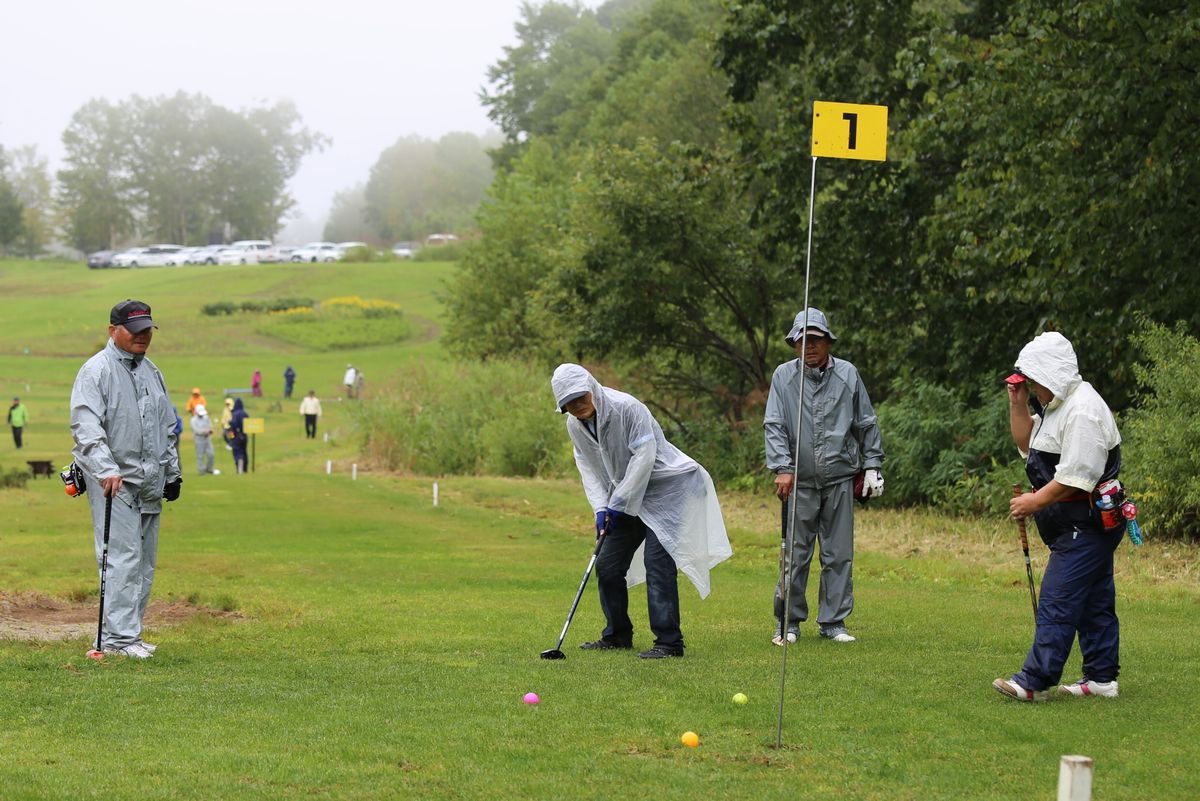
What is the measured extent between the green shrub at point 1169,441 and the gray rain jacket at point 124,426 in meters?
11.3

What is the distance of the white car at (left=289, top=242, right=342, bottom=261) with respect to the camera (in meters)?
125

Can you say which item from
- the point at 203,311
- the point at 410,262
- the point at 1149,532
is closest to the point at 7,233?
the point at 410,262

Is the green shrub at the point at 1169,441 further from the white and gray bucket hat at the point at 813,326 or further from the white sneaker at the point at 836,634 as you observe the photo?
the white and gray bucket hat at the point at 813,326

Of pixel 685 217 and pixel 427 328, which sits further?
pixel 427 328

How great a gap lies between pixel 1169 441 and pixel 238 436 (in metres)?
24.1

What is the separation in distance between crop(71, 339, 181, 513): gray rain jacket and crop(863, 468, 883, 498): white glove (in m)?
4.67

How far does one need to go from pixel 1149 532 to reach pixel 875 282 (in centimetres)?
878

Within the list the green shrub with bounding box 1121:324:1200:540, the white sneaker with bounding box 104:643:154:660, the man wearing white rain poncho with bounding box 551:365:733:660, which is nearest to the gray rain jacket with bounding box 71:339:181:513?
the white sneaker with bounding box 104:643:154:660

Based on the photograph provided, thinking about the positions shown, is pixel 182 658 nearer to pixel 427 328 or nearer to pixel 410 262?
pixel 427 328

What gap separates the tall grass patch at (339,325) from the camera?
253ft

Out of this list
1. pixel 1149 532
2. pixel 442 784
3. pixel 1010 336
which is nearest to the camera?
pixel 442 784

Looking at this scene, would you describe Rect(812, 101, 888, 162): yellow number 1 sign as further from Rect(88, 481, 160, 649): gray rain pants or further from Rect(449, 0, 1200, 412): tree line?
Rect(449, 0, 1200, 412): tree line

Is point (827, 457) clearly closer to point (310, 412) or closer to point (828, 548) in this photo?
point (828, 548)

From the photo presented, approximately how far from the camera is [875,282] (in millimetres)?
25062
